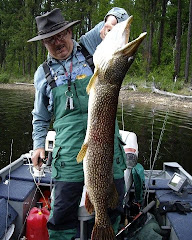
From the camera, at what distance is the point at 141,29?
3362 centimetres

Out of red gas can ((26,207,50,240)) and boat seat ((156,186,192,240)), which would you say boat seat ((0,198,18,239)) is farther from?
boat seat ((156,186,192,240))

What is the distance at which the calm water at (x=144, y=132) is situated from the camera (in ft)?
28.8

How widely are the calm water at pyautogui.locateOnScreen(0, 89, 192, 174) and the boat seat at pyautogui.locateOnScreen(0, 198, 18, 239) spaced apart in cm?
340

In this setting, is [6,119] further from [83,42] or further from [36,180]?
[83,42]

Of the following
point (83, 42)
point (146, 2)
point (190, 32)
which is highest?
point (146, 2)

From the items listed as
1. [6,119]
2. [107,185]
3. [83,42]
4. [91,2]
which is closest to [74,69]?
[83,42]

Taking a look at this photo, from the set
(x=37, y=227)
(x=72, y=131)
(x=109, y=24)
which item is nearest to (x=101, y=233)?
(x=72, y=131)

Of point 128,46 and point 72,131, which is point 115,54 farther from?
point 72,131

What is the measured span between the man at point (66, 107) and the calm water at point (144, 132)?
3.42 metres

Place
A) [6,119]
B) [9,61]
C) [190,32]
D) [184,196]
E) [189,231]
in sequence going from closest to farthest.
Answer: [189,231] → [184,196] → [6,119] → [190,32] → [9,61]

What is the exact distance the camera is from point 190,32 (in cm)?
2202

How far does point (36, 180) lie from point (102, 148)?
2199 millimetres

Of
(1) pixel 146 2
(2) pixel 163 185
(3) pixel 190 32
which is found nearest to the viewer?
(2) pixel 163 185

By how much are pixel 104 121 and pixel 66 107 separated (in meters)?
0.45
